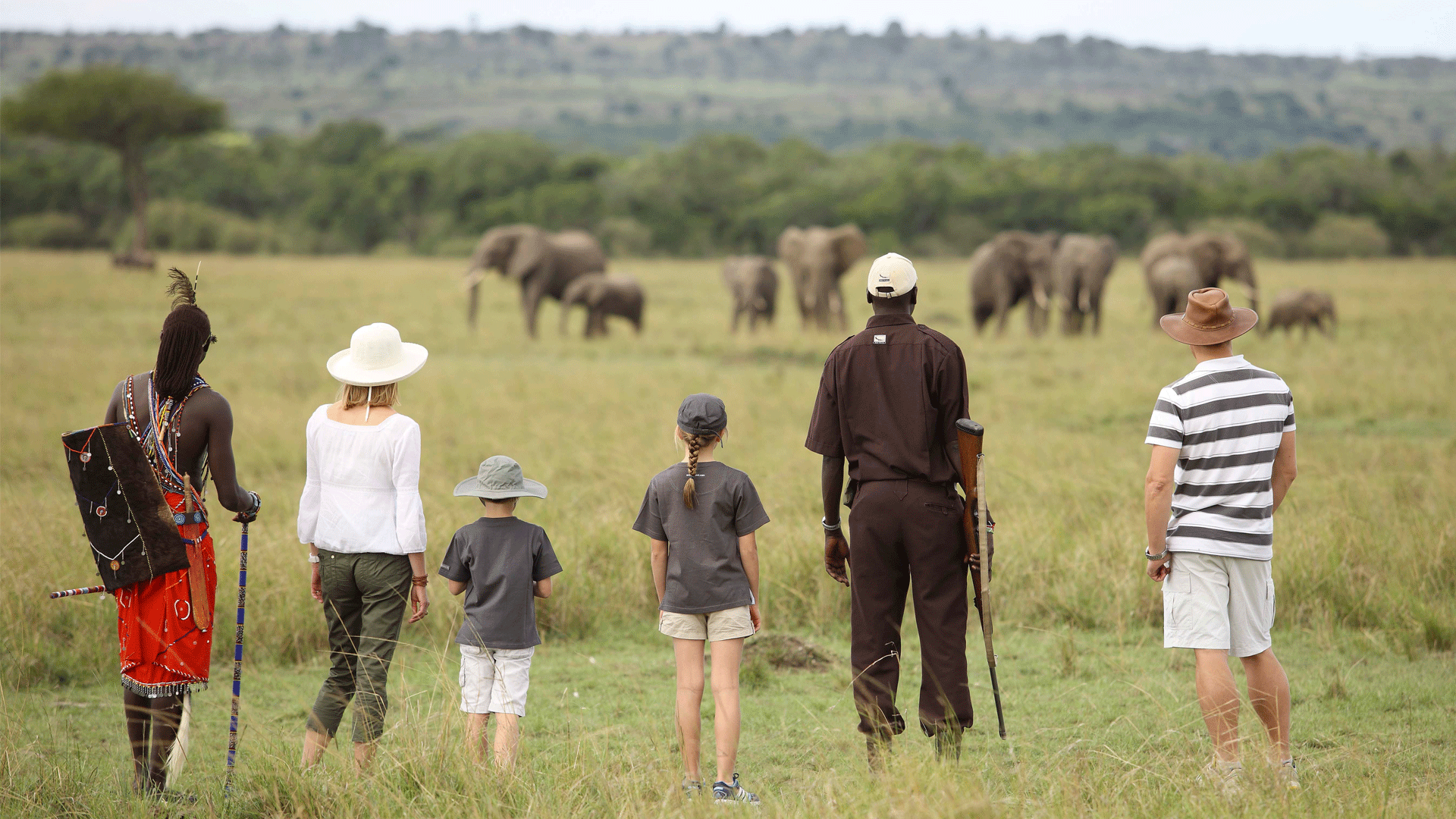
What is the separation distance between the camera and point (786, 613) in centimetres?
699

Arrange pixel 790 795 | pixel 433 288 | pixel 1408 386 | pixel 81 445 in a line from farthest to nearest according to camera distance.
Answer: pixel 433 288 < pixel 1408 386 < pixel 790 795 < pixel 81 445

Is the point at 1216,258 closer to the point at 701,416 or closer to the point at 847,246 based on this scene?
the point at 847,246

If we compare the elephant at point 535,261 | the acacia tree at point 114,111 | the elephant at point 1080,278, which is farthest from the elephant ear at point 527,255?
the acacia tree at point 114,111

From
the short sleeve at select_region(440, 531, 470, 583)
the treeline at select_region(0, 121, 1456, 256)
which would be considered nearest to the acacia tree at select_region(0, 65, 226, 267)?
the treeline at select_region(0, 121, 1456, 256)

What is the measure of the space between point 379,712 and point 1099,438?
914 centimetres

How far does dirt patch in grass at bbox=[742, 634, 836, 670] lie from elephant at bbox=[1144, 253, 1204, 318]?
18142mm

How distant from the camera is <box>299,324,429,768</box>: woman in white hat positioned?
436cm

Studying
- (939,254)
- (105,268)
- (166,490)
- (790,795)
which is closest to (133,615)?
(166,490)

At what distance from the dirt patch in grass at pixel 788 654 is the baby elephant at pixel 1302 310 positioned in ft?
57.6

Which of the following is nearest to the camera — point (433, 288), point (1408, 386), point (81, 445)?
point (81, 445)

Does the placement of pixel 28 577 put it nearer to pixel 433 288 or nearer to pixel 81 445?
pixel 81 445

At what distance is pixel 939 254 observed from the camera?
6134 centimetres

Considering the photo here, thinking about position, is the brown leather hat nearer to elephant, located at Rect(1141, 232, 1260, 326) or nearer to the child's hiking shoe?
the child's hiking shoe

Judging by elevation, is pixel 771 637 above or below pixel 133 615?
below
